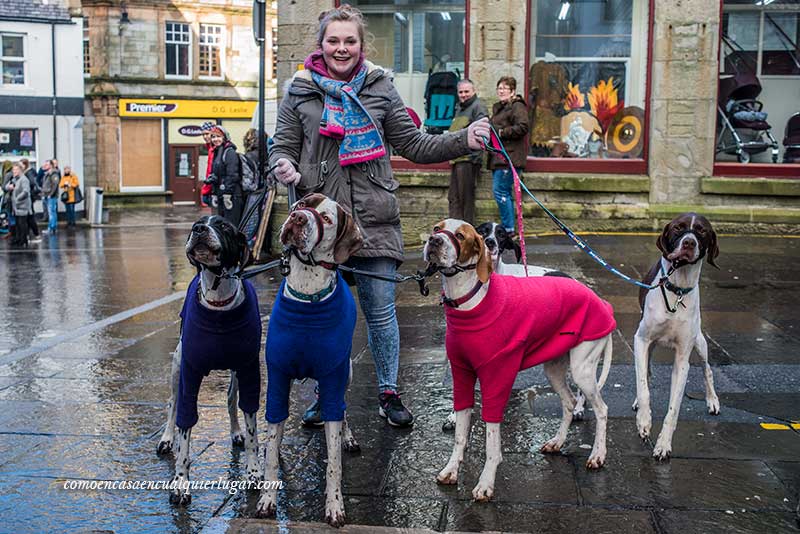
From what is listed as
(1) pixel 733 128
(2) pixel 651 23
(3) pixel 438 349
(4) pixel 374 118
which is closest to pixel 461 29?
(2) pixel 651 23

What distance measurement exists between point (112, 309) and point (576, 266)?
537cm

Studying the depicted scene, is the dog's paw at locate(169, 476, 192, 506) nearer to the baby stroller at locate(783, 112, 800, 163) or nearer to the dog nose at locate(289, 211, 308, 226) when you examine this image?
the dog nose at locate(289, 211, 308, 226)

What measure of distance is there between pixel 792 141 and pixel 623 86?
2.73 metres

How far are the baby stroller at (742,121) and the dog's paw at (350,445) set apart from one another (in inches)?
410

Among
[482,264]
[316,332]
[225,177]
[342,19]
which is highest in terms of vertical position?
[342,19]

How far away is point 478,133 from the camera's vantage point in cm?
501

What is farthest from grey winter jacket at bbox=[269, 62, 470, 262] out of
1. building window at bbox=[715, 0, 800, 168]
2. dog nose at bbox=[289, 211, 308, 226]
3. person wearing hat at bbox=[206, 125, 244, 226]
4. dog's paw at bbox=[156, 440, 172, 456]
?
building window at bbox=[715, 0, 800, 168]

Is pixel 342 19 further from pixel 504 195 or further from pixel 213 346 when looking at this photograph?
pixel 504 195

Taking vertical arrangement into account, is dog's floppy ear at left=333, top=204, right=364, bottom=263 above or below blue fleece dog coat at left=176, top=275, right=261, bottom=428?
above

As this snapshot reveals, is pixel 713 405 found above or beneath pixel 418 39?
beneath

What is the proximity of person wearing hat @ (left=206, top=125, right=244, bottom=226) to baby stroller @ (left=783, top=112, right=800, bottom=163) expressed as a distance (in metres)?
8.43

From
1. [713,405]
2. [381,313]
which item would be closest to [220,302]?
[381,313]

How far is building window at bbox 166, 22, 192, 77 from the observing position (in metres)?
42.3

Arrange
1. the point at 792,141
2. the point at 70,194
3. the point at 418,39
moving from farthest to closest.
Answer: the point at 70,194 → the point at 418,39 → the point at 792,141
